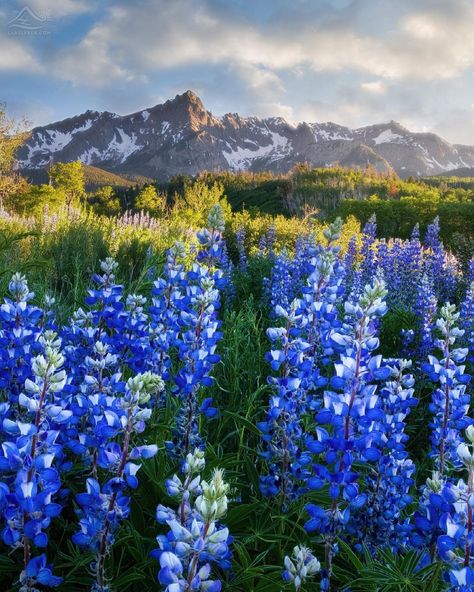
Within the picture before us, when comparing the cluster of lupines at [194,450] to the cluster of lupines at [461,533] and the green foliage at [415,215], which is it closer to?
the cluster of lupines at [461,533]

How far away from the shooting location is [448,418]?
2.37 metres

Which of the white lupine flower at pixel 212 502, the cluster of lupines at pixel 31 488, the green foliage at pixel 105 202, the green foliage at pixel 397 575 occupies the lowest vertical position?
the green foliage at pixel 397 575

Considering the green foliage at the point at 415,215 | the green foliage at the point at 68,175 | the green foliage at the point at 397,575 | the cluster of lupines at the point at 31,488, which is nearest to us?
the cluster of lupines at the point at 31,488

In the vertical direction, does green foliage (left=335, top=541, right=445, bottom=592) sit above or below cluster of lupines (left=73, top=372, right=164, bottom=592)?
below

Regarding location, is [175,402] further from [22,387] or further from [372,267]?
[372,267]

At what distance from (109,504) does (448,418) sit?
5.44 feet

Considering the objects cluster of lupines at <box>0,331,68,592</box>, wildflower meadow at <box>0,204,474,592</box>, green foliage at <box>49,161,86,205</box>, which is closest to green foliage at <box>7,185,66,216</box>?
green foliage at <box>49,161,86,205</box>

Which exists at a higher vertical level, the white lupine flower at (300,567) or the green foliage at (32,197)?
the green foliage at (32,197)

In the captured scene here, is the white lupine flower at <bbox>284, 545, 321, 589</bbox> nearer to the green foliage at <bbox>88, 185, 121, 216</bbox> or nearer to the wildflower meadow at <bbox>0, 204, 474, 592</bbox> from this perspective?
the wildflower meadow at <bbox>0, 204, 474, 592</bbox>

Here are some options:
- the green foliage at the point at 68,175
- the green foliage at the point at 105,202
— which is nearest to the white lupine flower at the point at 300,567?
the green foliage at the point at 68,175

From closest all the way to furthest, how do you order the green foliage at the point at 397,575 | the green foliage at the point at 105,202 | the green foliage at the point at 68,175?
the green foliage at the point at 397,575 < the green foliage at the point at 68,175 < the green foliage at the point at 105,202

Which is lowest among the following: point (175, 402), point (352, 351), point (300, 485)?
point (300, 485)

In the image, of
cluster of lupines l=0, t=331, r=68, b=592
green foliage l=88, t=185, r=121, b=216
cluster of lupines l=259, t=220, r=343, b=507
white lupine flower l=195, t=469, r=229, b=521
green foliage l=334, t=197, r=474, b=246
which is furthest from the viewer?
green foliage l=88, t=185, r=121, b=216

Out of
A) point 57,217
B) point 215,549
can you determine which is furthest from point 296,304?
point 57,217
